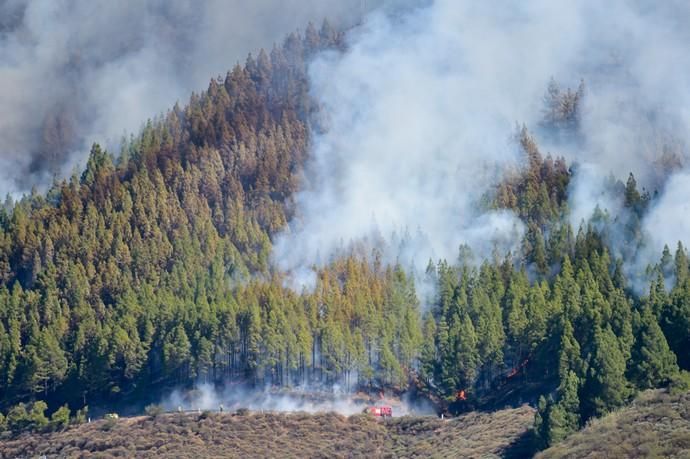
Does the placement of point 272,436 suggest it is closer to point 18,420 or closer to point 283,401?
point 283,401

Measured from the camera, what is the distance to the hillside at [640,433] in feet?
297

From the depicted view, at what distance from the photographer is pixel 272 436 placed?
124m

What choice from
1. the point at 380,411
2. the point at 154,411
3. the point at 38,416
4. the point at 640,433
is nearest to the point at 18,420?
the point at 38,416

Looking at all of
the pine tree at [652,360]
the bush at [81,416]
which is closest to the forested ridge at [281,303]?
the pine tree at [652,360]

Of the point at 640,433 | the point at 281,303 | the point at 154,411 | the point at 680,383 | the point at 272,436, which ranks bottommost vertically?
the point at 640,433

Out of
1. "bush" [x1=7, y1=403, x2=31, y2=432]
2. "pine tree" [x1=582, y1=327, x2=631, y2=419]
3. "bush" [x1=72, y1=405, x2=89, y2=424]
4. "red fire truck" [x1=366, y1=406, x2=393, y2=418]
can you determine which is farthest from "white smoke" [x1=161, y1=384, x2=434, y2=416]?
"pine tree" [x1=582, y1=327, x2=631, y2=419]

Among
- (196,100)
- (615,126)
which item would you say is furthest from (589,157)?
(196,100)

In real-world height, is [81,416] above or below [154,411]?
above

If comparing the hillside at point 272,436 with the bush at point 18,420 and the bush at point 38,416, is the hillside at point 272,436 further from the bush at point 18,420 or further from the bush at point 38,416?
the bush at point 18,420

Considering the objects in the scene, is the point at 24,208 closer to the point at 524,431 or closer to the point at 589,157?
the point at 589,157

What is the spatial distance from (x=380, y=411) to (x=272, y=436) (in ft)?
34.6

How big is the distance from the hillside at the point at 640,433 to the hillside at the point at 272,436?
1201 centimetres

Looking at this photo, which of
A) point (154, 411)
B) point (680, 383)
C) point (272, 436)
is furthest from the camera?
point (154, 411)

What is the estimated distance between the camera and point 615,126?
19475 cm
